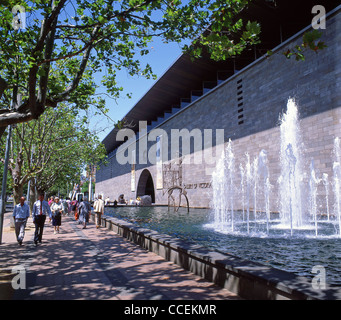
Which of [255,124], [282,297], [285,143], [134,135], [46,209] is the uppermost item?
[134,135]

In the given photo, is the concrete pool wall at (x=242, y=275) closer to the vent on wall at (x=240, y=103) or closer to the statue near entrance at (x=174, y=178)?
the vent on wall at (x=240, y=103)

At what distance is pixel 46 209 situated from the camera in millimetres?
9367

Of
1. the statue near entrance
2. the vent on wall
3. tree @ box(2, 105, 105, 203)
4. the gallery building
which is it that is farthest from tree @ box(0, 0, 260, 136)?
the statue near entrance

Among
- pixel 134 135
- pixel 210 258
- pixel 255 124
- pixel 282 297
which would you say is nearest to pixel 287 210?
pixel 255 124

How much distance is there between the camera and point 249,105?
19.7 m

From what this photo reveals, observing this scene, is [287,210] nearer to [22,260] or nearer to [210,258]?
[210,258]

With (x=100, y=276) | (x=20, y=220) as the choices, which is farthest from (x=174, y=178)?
(x=100, y=276)

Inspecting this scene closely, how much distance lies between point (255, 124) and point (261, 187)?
429cm

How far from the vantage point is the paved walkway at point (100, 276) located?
412 cm

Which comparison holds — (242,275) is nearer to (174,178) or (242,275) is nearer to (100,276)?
(100,276)

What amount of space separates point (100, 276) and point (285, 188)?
13.1m

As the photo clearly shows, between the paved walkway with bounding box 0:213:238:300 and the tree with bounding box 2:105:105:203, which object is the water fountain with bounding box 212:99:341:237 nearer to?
the paved walkway with bounding box 0:213:238:300

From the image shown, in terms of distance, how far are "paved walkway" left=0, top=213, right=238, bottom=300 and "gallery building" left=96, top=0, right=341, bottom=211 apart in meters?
4.23
